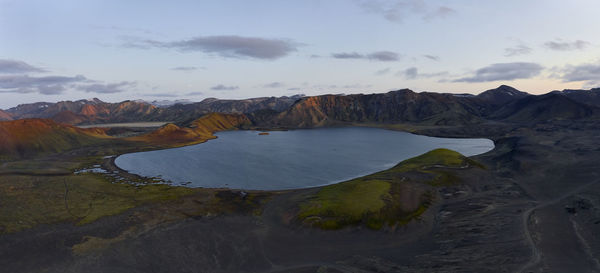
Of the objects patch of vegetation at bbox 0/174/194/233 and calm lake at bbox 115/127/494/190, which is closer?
patch of vegetation at bbox 0/174/194/233

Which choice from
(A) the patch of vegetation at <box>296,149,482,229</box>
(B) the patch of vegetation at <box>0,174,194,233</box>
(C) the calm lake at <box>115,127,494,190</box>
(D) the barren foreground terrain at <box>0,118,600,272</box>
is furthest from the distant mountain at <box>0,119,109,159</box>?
(A) the patch of vegetation at <box>296,149,482,229</box>

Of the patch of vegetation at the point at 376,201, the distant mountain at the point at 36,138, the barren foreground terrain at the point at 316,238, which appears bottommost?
the barren foreground terrain at the point at 316,238

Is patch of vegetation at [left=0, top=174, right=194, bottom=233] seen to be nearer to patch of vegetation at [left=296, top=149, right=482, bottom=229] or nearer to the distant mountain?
patch of vegetation at [left=296, top=149, right=482, bottom=229]

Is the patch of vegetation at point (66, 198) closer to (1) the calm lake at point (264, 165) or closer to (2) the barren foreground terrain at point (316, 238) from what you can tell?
(2) the barren foreground terrain at point (316, 238)

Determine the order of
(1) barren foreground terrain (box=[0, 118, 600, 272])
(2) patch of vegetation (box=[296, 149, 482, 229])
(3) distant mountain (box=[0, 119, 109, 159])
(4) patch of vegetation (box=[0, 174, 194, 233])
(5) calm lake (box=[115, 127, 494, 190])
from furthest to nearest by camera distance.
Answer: (3) distant mountain (box=[0, 119, 109, 159]), (5) calm lake (box=[115, 127, 494, 190]), (4) patch of vegetation (box=[0, 174, 194, 233]), (2) patch of vegetation (box=[296, 149, 482, 229]), (1) barren foreground terrain (box=[0, 118, 600, 272])

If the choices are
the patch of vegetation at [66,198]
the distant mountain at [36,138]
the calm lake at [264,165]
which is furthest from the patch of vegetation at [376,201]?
the distant mountain at [36,138]

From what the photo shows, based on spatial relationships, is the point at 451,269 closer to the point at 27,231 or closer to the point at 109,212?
the point at 109,212

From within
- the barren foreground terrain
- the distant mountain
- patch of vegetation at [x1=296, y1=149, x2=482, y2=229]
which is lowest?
the barren foreground terrain
